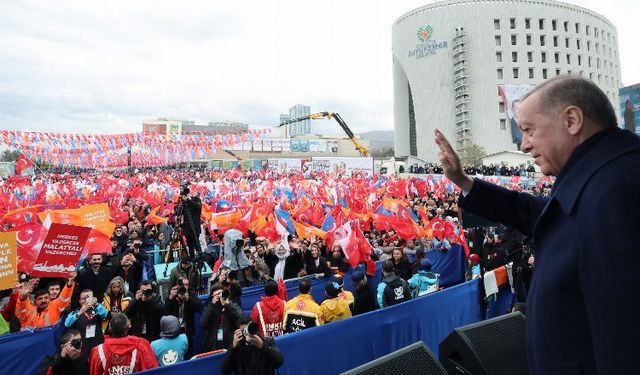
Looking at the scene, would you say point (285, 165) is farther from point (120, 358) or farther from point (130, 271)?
point (120, 358)

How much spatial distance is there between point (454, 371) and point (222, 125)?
13260cm

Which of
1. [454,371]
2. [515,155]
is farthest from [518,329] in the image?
[515,155]

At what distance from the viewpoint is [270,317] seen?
18.5 ft

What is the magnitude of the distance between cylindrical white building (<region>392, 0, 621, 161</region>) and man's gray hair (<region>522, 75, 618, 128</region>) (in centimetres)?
6933

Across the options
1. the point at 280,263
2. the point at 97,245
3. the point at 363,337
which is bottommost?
the point at 363,337

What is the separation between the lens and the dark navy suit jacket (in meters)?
1.11

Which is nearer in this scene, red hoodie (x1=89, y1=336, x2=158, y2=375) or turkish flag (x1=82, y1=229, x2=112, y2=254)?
red hoodie (x1=89, y1=336, x2=158, y2=375)

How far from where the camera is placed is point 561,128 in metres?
1.45

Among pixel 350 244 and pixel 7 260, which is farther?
pixel 350 244

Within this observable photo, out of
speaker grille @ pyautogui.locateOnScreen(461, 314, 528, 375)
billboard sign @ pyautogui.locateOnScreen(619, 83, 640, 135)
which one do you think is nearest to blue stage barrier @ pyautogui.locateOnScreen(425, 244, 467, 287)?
speaker grille @ pyautogui.locateOnScreen(461, 314, 528, 375)

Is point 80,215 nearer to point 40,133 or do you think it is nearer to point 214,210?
point 214,210

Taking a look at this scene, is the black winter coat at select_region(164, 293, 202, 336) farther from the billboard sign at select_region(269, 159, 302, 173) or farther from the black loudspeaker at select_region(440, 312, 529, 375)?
the billboard sign at select_region(269, 159, 302, 173)

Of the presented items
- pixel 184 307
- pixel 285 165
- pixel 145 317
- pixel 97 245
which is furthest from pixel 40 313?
pixel 285 165

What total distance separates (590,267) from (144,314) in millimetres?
5834
